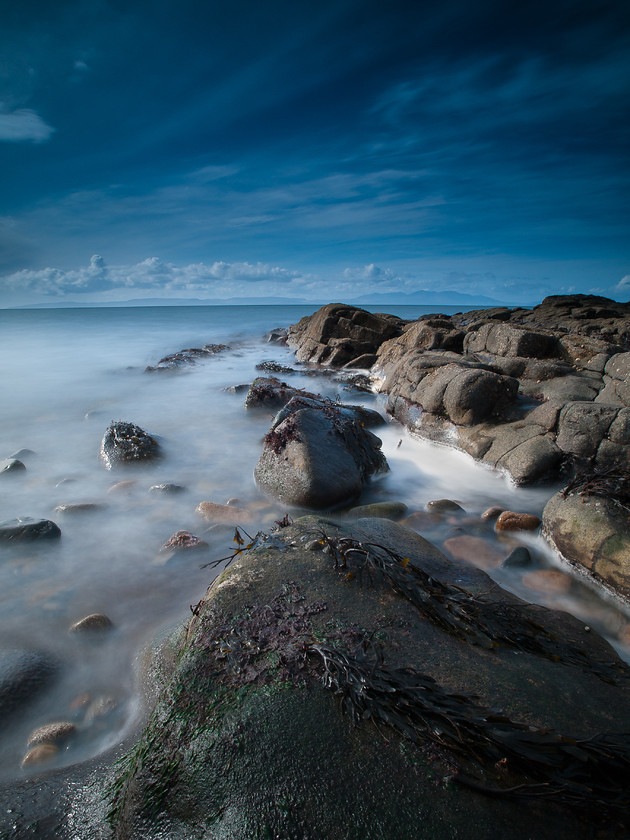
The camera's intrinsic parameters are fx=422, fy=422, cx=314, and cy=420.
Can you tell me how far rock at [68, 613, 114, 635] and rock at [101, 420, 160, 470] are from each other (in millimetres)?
3571

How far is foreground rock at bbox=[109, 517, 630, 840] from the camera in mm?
1416

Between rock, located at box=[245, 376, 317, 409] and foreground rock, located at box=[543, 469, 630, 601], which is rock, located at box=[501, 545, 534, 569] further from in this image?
rock, located at box=[245, 376, 317, 409]

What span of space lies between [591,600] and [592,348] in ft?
25.2

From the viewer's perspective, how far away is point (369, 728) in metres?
1.63

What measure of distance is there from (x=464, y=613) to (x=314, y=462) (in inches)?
112

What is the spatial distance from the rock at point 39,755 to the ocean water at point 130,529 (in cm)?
5

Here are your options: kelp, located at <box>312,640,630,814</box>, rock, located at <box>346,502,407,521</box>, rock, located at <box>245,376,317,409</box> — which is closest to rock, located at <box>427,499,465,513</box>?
rock, located at <box>346,502,407,521</box>

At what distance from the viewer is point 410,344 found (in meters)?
13.8

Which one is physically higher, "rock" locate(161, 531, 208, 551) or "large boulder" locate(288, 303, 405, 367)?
"large boulder" locate(288, 303, 405, 367)

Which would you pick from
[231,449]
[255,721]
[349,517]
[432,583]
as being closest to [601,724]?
[432,583]

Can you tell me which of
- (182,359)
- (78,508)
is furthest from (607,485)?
(182,359)

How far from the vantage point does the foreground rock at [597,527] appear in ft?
12.1

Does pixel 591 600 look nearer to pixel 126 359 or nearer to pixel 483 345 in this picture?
pixel 483 345

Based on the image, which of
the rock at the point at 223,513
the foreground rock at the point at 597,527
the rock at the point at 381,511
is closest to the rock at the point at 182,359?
the rock at the point at 223,513
